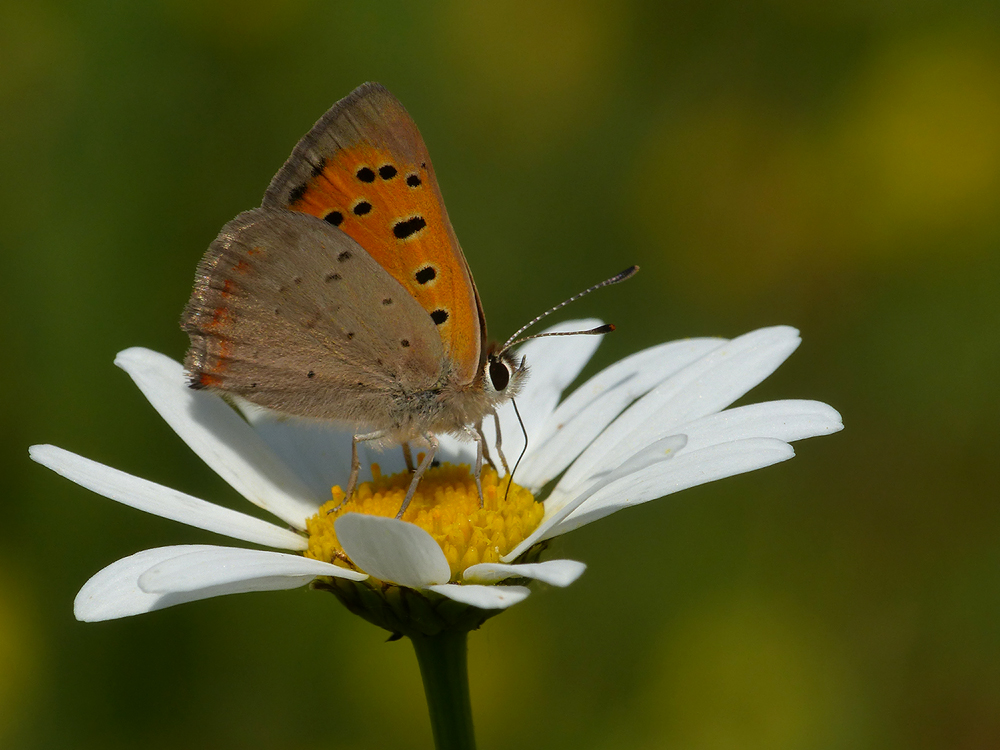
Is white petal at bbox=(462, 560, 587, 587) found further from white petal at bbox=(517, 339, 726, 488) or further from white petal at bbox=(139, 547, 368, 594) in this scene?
white petal at bbox=(517, 339, 726, 488)

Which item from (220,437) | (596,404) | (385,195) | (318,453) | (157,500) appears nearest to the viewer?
(157,500)

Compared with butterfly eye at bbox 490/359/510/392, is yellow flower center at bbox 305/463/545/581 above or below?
below

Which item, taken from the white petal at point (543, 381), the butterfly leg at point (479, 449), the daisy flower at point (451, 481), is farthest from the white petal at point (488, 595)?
the white petal at point (543, 381)

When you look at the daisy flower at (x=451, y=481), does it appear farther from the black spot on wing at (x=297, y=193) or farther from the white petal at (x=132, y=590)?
the black spot on wing at (x=297, y=193)

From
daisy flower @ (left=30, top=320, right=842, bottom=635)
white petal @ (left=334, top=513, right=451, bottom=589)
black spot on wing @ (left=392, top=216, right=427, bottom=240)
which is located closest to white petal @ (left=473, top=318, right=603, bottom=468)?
daisy flower @ (left=30, top=320, right=842, bottom=635)

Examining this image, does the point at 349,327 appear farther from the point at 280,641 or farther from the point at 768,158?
the point at 768,158

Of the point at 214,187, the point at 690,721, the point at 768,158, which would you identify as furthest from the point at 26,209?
the point at 768,158

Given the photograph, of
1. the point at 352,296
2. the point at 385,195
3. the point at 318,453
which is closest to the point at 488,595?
the point at 352,296

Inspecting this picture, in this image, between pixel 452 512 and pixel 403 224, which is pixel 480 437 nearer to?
pixel 452 512
